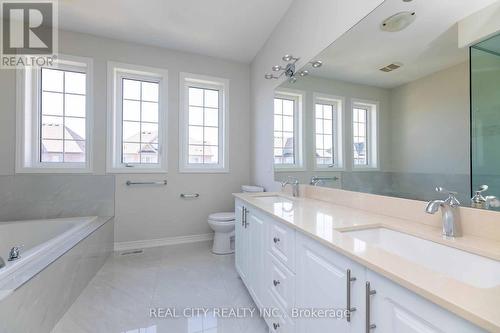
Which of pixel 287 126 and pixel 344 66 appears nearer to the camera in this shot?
pixel 344 66

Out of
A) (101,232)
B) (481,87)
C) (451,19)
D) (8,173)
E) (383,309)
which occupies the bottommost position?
(101,232)

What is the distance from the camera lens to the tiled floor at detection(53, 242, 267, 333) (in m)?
1.49

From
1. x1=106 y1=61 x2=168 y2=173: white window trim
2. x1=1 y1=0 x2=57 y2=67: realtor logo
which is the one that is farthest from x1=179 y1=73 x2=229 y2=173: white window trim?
x1=1 y1=0 x2=57 y2=67: realtor logo

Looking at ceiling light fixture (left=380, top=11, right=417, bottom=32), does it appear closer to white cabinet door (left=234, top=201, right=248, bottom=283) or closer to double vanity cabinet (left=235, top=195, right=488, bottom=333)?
double vanity cabinet (left=235, top=195, right=488, bottom=333)

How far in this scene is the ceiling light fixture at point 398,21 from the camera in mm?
1124

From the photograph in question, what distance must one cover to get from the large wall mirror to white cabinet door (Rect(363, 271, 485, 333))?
23.0 inches

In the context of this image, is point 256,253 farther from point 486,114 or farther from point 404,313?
point 486,114

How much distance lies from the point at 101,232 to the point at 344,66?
9.12 ft

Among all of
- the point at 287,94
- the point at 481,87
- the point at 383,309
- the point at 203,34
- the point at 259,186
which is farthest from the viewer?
the point at 259,186

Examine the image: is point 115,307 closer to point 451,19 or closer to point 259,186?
point 259,186

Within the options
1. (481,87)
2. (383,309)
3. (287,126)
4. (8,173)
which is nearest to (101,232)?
(8,173)

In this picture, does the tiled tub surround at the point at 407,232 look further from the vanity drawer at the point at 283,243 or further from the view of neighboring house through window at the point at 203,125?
the view of neighboring house through window at the point at 203,125

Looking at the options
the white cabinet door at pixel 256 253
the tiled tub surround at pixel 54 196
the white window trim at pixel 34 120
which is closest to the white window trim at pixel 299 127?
the white cabinet door at pixel 256 253

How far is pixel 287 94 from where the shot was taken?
2.27 meters
